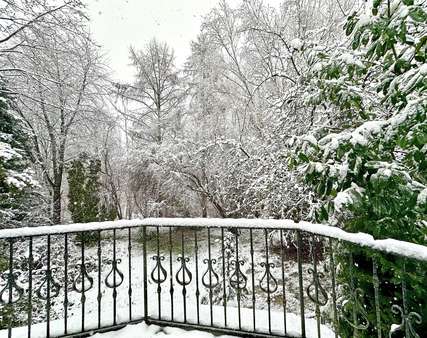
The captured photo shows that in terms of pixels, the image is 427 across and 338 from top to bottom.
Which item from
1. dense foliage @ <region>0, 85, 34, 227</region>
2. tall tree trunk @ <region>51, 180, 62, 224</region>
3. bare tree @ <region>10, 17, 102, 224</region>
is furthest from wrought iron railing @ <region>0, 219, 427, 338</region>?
tall tree trunk @ <region>51, 180, 62, 224</region>

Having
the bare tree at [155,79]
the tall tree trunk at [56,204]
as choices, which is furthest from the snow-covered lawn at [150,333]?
the bare tree at [155,79]

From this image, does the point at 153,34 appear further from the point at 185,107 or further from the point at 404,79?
the point at 404,79

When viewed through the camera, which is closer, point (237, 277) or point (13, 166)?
point (237, 277)

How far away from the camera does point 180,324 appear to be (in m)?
2.64

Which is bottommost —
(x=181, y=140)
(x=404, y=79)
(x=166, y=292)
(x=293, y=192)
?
(x=166, y=292)

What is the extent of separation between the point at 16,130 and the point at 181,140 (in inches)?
194

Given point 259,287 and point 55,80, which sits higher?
point 55,80

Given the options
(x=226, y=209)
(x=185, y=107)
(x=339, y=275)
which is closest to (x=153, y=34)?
(x=185, y=107)

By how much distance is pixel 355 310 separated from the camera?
1.68 m

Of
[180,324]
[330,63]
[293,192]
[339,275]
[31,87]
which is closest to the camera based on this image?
[339,275]

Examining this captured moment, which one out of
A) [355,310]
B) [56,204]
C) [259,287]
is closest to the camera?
[355,310]

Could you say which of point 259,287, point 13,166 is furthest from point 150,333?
point 13,166

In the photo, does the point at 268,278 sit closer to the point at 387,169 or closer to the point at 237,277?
the point at 237,277

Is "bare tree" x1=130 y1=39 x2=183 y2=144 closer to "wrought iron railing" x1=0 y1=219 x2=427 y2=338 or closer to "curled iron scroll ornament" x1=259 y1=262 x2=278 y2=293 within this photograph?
"wrought iron railing" x1=0 y1=219 x2=427 y2=338
